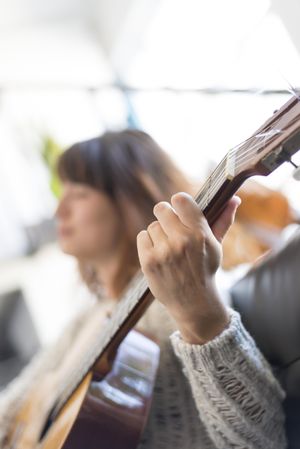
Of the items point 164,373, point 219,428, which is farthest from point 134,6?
point 219,428

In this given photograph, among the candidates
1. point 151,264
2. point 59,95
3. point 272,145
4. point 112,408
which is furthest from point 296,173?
point 59,95

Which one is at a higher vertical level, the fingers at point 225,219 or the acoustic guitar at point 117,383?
the fingers at point 225,219

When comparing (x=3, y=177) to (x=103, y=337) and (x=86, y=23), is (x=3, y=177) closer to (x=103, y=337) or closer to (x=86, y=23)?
(x=86, y=23)

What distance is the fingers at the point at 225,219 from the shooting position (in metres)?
0.40

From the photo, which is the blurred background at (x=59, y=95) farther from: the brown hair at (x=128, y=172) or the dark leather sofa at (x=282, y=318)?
the dark leather sofa at (x=282, y=318)

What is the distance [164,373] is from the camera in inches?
24.9

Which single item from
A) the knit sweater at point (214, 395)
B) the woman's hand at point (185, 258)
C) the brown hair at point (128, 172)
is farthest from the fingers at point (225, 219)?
the brown hair at point (128, 172)

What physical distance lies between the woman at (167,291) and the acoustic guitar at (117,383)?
3cm

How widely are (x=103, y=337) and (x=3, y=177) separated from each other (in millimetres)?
1352

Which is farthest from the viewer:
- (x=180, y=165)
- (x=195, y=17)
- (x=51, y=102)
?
(x=51, y=102)

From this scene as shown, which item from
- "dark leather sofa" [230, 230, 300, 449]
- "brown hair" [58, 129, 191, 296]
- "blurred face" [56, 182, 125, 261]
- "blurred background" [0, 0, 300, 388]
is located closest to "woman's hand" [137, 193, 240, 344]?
Answer: "dark leather sofa" [230, 230, 300, 449]

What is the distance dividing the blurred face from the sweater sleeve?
36 centimetres

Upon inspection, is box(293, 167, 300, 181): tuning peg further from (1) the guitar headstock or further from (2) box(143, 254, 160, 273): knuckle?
(2) box(143, 254, 160, 273): knuckle

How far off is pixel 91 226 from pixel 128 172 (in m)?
0.12
